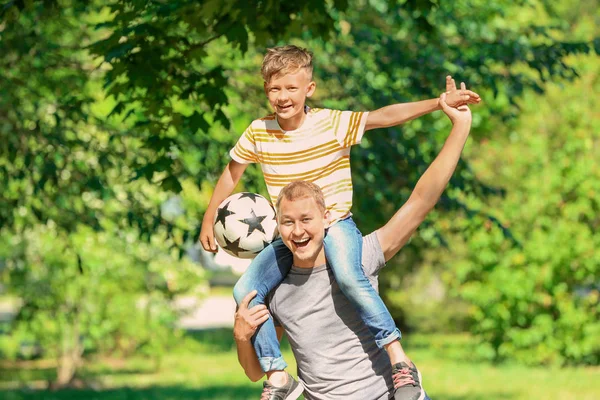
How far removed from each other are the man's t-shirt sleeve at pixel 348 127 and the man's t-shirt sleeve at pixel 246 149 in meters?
0.41

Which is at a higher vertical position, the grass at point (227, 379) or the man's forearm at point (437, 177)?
the man's forearm at point (437, 177)

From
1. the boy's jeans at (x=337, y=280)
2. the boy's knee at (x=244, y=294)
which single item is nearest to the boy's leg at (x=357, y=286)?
the boy's jeans at (x=337, y=280)

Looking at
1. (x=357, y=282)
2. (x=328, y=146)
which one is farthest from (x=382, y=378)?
(x=328, y=146)

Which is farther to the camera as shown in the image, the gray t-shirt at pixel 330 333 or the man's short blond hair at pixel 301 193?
the gray t-shirt at pixel 330 333

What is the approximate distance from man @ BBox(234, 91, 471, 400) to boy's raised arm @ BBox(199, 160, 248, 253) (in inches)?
20.6

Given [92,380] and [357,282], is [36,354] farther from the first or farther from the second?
[357,282]

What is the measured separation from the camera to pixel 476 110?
18.1m

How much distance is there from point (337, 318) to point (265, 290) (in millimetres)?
334

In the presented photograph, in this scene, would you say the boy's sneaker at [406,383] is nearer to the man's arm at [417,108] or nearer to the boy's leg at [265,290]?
the boy's leg at [265,290]

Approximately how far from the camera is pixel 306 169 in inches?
183

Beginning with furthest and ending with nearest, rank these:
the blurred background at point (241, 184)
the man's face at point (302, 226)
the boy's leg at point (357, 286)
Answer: the blurred background at point (241, 184) → the boy's leg at point (357, 286) → the man's face at point (302, 226)

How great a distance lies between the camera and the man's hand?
4.41 metres

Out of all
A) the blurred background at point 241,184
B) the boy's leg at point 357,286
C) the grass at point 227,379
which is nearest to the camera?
the boy's leg at point 357,286

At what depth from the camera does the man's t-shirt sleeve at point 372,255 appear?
14.8ft
